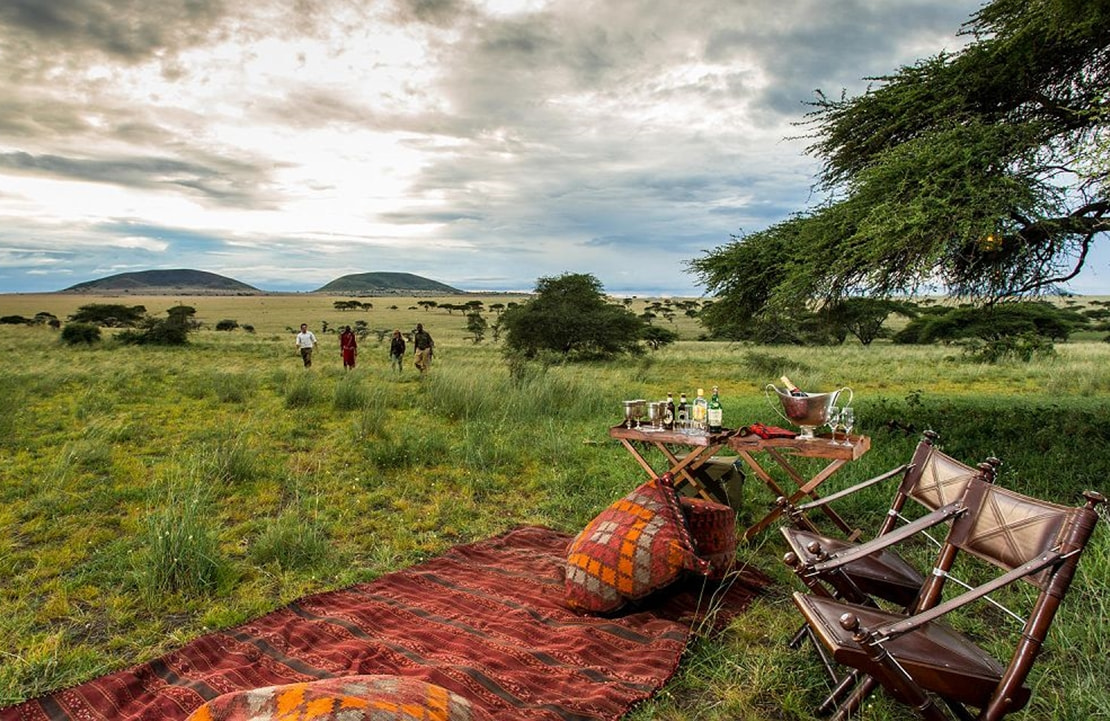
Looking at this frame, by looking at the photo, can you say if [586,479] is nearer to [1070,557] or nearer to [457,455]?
[457,455]

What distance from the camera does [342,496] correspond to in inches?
260

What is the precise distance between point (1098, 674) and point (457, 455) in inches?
243

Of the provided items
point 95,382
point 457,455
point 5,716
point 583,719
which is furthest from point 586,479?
point 95,382

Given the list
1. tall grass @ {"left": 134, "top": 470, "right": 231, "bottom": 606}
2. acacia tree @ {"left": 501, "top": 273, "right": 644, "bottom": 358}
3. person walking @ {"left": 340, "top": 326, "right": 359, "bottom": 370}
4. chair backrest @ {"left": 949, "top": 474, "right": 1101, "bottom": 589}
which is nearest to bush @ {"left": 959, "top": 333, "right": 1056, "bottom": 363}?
acacia tree @ {"left": 501, "top": 273, "right": 644, "bottom": 358}

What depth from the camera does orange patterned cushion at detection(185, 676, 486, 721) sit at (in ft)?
5.69

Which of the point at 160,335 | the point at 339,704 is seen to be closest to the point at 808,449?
the point at 339,704

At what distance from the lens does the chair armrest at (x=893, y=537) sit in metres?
2.57

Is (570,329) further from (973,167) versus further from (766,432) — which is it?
(766,432)

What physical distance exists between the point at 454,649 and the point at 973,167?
291 inches

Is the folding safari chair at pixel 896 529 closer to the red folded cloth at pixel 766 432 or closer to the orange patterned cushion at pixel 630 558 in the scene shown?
the orange patterned cushion at pixel 630 558

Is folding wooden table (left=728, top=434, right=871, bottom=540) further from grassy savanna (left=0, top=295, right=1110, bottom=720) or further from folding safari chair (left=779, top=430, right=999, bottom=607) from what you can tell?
folding safari chair (left=779, top=430, right=999, bottom=607)

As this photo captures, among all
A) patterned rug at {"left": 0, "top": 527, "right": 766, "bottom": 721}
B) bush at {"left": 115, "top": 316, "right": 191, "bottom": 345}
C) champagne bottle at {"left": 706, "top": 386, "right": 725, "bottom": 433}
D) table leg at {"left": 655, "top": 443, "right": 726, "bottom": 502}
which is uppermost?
champagne bottle at {"left": 706, "top": 386, "right": 725, "bottom": 433}

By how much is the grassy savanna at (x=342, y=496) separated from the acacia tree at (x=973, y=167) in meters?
2.14

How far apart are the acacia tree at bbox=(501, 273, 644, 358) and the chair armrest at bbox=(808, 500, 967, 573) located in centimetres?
2311
